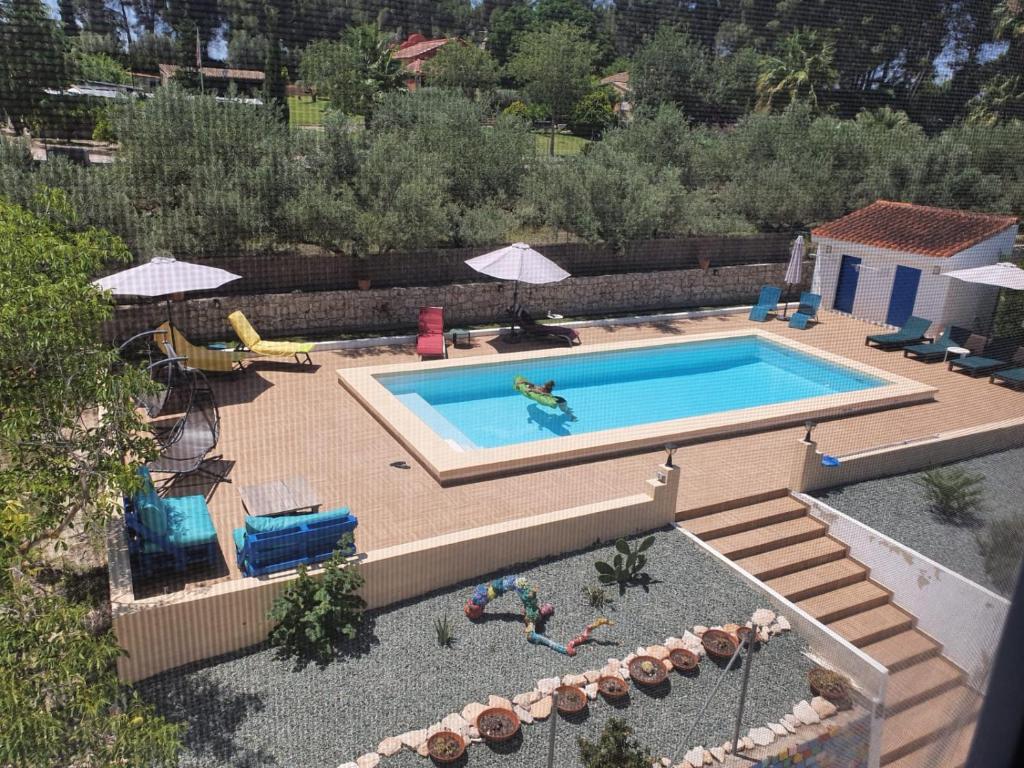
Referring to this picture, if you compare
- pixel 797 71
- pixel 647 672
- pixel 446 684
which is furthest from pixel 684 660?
pixel 797 71

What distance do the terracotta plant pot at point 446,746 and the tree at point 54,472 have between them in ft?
2.80

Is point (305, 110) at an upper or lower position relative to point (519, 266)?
upper

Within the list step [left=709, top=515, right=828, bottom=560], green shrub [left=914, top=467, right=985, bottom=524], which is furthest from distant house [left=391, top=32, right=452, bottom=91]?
green shrub [left=914, top=467, right=985, bottom=524]

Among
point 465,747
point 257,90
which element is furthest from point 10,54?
point 465,747

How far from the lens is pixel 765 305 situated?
7402 millimetres

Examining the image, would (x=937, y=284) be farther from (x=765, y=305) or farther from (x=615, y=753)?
(x=615, y=753)

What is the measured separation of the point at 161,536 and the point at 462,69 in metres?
8.46

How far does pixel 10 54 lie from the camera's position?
5.49 metres

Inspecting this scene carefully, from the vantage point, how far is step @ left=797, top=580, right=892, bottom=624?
334 cm

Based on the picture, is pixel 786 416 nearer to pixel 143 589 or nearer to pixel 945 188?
pixel 143 589

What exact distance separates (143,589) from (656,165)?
274 inches

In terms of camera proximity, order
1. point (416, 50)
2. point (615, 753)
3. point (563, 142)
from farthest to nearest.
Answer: point (563, 142) < point (416, 50) < point (615, 753)

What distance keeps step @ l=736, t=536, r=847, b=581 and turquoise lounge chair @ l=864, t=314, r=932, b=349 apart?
3.59 metres

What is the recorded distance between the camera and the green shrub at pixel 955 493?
1.07 m
